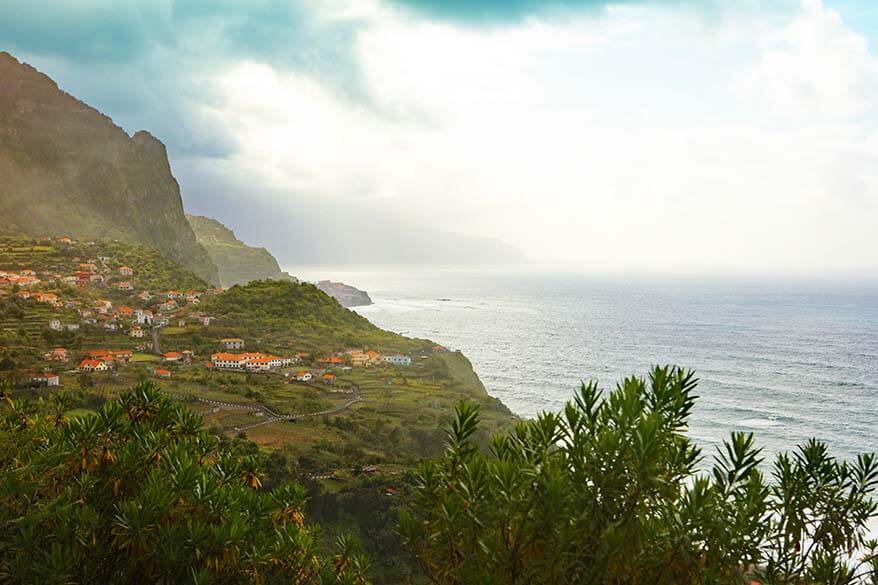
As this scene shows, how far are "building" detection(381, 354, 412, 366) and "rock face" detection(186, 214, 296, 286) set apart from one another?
60318mm

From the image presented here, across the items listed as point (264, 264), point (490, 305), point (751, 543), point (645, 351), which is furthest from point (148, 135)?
point (751, 543)

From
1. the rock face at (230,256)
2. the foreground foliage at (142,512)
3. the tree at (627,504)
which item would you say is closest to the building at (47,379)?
the foreground foliage at (142,512)

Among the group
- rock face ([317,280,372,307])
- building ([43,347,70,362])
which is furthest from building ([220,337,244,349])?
rock face ([317,280,372,307])

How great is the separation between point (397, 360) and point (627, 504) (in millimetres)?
36670

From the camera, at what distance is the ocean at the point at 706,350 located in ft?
121

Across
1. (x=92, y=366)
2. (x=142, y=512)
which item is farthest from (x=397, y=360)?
(x=142, y=512)

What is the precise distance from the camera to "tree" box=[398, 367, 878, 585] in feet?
12.8

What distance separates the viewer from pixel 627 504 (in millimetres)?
3982

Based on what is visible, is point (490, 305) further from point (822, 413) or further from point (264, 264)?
point (822, 413)

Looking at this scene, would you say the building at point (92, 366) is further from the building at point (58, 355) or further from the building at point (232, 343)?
the building at point (232, 343)

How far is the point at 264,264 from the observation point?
110000mm

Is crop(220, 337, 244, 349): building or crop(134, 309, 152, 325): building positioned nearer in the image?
crop(134, 309, 152, 325): building

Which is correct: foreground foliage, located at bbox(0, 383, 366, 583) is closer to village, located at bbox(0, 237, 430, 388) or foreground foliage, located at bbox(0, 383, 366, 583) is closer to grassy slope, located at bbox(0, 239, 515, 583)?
grassy slope, located at bbox(0, 239, 515, 583)

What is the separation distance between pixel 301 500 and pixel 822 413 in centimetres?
4157
